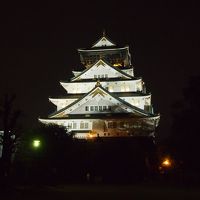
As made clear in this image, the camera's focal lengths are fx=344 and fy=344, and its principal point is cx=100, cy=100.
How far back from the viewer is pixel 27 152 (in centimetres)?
3228

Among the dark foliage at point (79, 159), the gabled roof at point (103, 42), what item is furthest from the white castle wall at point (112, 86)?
the dark foliage at point (79, 159)

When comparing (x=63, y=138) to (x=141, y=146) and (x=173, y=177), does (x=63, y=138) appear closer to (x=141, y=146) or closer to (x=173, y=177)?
(x=141, y=146)

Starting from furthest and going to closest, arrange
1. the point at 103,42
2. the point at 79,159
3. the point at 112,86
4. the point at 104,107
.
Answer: the point at 103,42, the point at 112,86, the point at 104,107, the point at 79,159

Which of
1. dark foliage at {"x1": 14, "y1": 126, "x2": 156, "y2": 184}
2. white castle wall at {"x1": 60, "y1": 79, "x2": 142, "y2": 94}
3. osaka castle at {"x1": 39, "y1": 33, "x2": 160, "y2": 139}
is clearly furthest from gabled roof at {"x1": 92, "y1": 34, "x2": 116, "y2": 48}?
dark foliage at {"x1": 14, "y1": 126, "x2": 156, "y2": 184}

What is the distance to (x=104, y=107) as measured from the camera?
4359 cm

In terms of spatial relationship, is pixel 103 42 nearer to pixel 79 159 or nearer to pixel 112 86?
pixel 112 86

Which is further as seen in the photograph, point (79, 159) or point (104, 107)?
point (104, 107)

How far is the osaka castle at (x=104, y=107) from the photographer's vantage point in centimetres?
4234

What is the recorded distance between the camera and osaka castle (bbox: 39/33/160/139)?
42.3m

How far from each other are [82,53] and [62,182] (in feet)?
84.5

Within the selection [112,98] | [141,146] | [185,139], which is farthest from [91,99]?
[185,139]

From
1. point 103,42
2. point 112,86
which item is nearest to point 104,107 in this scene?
point 112,86

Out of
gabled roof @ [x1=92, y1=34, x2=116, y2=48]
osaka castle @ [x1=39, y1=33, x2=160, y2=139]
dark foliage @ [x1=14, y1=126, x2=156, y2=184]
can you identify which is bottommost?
dark foliage @ [x1=14, y1=126, x2=156, y2=184]

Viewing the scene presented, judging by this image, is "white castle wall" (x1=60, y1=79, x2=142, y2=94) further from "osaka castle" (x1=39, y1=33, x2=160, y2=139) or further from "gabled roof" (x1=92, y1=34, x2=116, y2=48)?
"gabled roof" (x1=92, y1=34, x2=116, y2=48)
